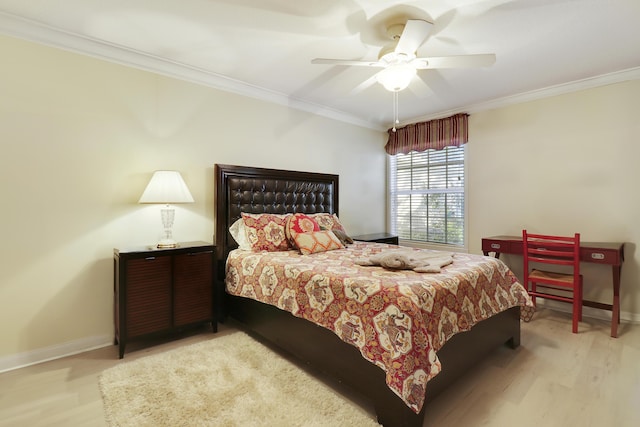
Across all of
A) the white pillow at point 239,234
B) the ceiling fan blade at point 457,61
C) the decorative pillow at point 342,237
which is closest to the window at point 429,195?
the decorative pillow at point 342,237

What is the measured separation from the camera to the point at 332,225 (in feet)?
11.7

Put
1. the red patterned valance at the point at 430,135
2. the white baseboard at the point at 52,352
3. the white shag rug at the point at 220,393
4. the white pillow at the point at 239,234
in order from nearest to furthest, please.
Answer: the white shag rug at the point at 220,393
the white baseboard at the point at 52,352
the white pillow at the point at 239,234
the red patterned valance at the point at 430,135

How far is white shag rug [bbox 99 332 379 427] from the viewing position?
63.2 inches

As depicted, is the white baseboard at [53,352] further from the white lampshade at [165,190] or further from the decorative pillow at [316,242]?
the decorative pillow at [316,242]

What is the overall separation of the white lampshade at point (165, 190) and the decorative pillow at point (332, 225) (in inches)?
55.9

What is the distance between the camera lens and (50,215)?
2.32m

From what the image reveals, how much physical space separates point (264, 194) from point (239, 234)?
600 mm

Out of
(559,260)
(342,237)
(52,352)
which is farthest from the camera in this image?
(342,237)

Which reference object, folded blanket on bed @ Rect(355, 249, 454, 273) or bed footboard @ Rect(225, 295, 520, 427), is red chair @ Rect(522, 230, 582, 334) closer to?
bed footboard @ Rect(225, 295, 520, 427)

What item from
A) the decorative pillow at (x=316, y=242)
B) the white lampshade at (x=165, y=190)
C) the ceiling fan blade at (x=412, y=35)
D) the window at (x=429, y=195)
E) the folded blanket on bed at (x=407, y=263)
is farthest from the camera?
the window at (x=429, y=195)

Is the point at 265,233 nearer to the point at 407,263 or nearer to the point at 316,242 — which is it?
the point at 316,242

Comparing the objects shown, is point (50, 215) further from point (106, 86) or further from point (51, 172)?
point (106, 86)

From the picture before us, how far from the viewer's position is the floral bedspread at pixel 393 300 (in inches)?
57.3

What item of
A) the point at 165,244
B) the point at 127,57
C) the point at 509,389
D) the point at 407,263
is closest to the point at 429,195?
the point at 407,263
